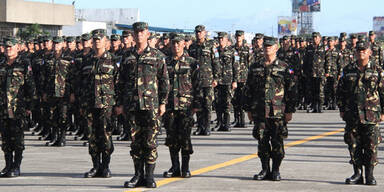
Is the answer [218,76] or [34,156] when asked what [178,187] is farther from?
[218,76]

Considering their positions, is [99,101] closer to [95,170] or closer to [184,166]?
[95,170]

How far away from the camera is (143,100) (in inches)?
432

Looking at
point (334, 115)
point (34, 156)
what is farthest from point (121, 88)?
point (334, 115)

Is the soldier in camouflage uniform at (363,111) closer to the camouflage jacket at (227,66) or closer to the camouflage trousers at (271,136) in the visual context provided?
the camouflage trousers at (271,136)

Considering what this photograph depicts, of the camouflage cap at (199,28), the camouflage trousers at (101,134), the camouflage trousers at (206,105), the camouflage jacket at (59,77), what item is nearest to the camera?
the camouflage trousers at (101,134)

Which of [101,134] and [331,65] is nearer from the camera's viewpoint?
[101,134]

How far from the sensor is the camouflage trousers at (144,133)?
36.1 ft

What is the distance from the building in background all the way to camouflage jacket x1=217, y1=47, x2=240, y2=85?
5379 centimetres

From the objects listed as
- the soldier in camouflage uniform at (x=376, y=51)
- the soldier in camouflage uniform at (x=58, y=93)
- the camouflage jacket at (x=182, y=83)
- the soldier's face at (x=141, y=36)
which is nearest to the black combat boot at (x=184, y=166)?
the camouflage jacket at (x=182, y=83)

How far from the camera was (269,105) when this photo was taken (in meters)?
11.7

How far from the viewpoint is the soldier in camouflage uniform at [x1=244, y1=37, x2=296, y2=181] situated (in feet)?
38.3

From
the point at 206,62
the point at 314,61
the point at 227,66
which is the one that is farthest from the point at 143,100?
the point at 314,61

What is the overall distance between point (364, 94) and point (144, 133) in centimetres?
302

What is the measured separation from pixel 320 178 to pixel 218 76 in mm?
7590
